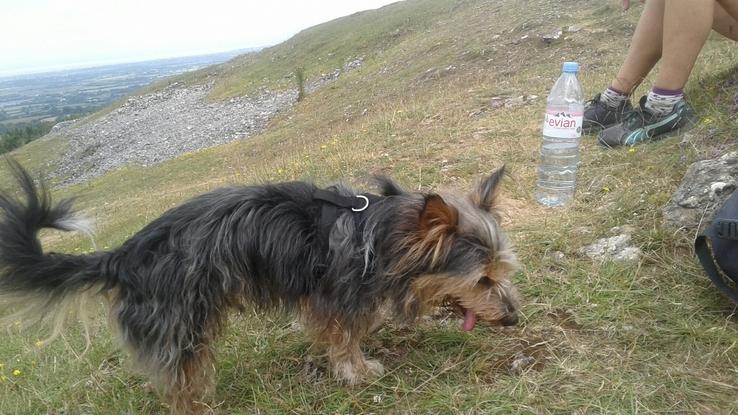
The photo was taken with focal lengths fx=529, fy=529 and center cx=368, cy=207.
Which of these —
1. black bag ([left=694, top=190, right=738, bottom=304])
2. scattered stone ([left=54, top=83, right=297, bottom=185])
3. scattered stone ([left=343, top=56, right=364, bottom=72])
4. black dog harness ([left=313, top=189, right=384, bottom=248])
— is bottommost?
scattered stone ([left=54, top=83, right=297, bottom=185])

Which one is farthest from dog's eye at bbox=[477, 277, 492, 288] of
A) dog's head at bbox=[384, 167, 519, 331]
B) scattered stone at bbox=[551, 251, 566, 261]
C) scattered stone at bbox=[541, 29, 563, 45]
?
scattered stone at bbox=[541, 29, 563, 45]

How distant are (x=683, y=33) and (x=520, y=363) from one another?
3.24 meters

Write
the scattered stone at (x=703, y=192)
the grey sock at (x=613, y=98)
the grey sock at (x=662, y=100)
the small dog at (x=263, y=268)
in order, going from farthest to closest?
1. the grey sock at (x=613, y=98)
2. the grey sock at (x=662, y=100)
3. the scattered stone at (x=703, y=192)
4. the small dog at (x=263, y=268)

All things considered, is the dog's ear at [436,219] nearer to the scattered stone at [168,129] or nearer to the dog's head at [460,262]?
the dog's head at [460,262]

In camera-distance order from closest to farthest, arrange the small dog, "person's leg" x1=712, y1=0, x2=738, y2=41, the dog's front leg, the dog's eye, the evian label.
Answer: the small dog → the dog's eye → the dog's front leg → the evian label → "person's leg" x1=712, y1=0, x2=738, y2=41

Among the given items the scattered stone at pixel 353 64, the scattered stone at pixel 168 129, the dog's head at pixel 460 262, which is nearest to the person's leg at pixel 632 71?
the dog's head at pixel 460 262

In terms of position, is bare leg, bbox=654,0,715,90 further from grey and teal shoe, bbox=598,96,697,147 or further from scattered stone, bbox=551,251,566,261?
scattered stone, bbox=551,251,566,261

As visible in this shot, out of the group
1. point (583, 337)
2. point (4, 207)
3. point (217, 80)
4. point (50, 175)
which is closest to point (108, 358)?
point (4, 207)

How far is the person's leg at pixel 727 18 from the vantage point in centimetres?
443

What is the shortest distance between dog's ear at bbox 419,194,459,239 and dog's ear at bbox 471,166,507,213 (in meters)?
0.40

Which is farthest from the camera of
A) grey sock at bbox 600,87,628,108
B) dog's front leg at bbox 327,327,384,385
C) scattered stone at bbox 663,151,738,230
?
grey sock at bbox 600,87,628,108

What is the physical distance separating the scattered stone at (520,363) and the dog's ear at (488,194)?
0.77 m

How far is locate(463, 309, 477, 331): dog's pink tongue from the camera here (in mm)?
2658

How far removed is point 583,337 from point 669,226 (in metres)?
1.03
